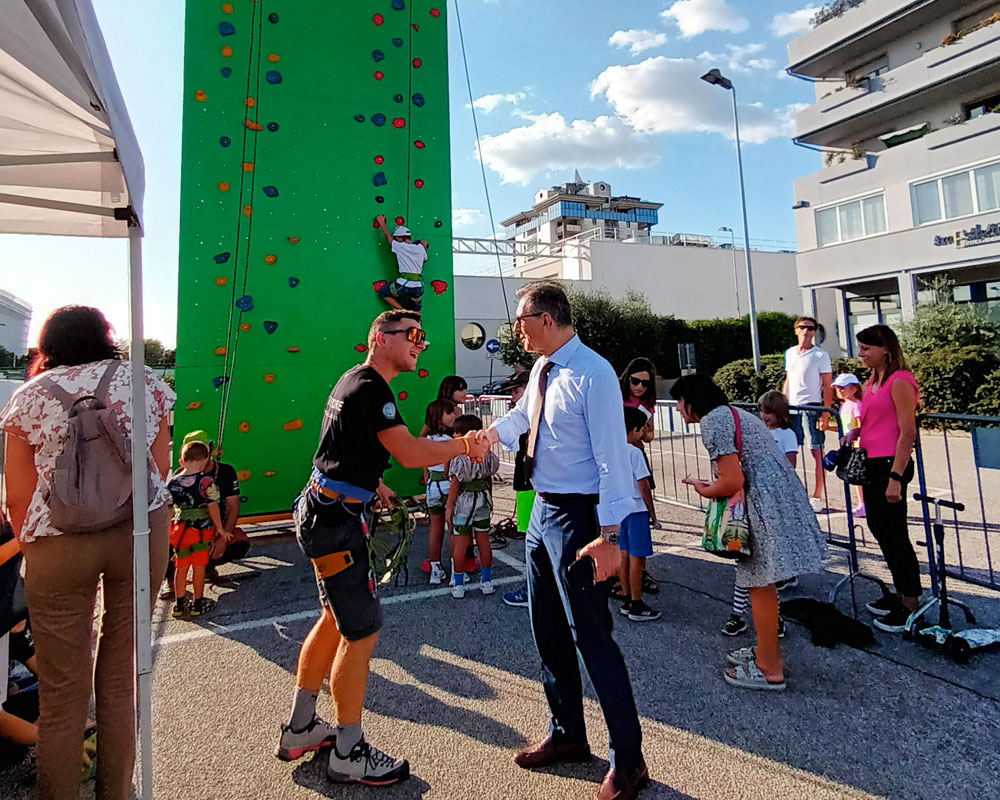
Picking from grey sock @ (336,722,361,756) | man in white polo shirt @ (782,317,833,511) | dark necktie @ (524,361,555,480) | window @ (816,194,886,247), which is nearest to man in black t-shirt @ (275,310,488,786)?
grey sock @ (336,722,361,756)

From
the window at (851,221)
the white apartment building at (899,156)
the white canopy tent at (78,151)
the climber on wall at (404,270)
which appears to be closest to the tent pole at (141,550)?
the white canopy tent at (78,151)

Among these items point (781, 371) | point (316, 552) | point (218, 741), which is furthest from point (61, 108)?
point (781, 371)

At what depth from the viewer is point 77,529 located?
81.9 inches

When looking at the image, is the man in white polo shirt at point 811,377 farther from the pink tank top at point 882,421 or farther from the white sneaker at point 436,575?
the white sneaker at point 436,575

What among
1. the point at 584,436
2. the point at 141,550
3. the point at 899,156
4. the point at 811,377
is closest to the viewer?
the point at 141,550

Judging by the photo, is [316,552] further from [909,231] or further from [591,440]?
[909,231]

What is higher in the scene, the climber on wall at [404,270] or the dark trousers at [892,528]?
the climber on wall at [404,270]

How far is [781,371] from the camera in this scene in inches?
754

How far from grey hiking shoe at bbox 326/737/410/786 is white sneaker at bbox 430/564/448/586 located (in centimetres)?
246

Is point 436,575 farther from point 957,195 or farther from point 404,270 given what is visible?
point 957,195

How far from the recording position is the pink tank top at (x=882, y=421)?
3.70m

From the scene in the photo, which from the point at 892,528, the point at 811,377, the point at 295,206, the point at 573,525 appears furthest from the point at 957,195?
the point at 573,525

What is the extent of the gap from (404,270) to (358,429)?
4.89 metres

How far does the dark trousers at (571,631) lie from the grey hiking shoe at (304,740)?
1.05 meters
